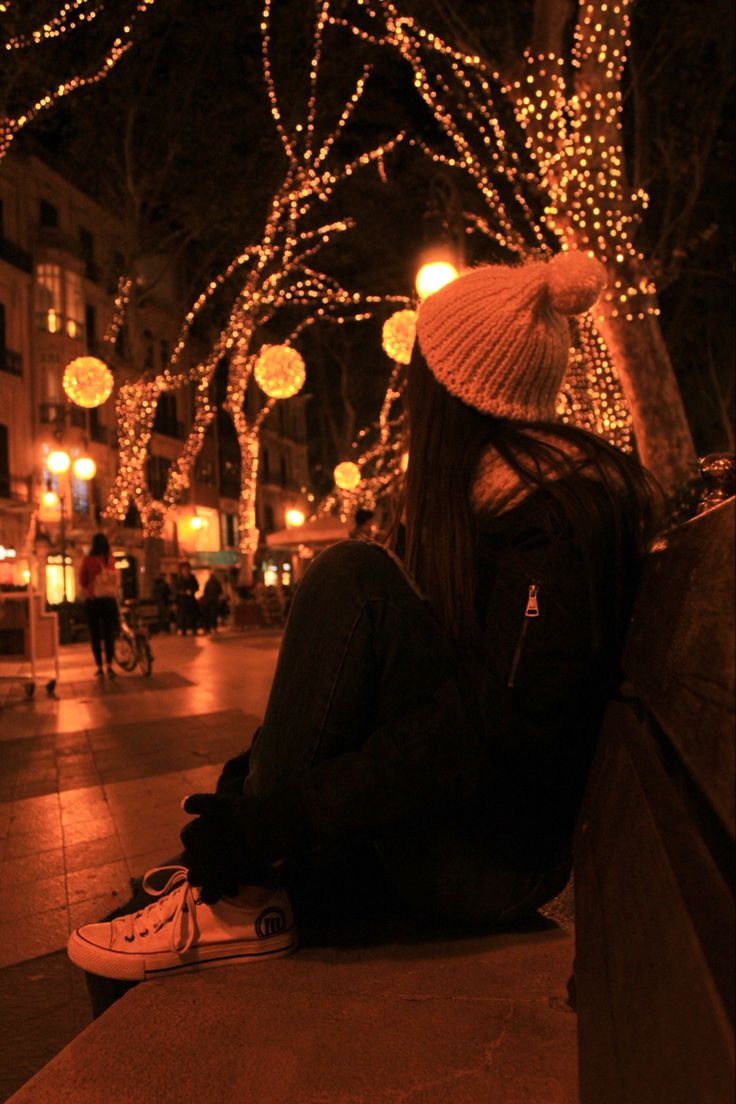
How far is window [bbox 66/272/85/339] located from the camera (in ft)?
109

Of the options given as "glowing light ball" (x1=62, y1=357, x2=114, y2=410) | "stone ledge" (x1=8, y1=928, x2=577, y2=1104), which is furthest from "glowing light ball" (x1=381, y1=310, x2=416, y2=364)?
"stone ledge" (x1=8, y1=928, x2=577, y2=1104)

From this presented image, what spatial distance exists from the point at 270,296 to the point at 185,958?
21782 mm

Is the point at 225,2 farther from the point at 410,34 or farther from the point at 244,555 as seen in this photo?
the point at 244,555

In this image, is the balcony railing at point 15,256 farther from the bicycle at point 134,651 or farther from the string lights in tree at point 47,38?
the bicycle at point 134,651

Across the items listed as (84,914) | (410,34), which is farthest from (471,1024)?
(410,34)

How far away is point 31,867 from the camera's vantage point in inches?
A: 144

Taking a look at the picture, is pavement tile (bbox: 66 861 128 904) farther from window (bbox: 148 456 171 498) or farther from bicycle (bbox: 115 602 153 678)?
window (bbox: 148 456 171 498)

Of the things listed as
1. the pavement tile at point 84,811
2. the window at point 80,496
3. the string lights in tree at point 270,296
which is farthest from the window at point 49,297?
the pavement tile at point 84,811

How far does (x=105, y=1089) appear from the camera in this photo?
133cm

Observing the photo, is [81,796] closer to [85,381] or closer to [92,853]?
[92,853]

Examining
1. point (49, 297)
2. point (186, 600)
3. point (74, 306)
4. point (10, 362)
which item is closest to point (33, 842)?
point (186, 600)

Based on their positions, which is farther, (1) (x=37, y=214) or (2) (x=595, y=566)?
(1) (x=37, y=214)

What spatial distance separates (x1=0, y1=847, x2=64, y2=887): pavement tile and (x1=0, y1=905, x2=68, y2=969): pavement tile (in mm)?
416

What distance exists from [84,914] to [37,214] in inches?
1295
